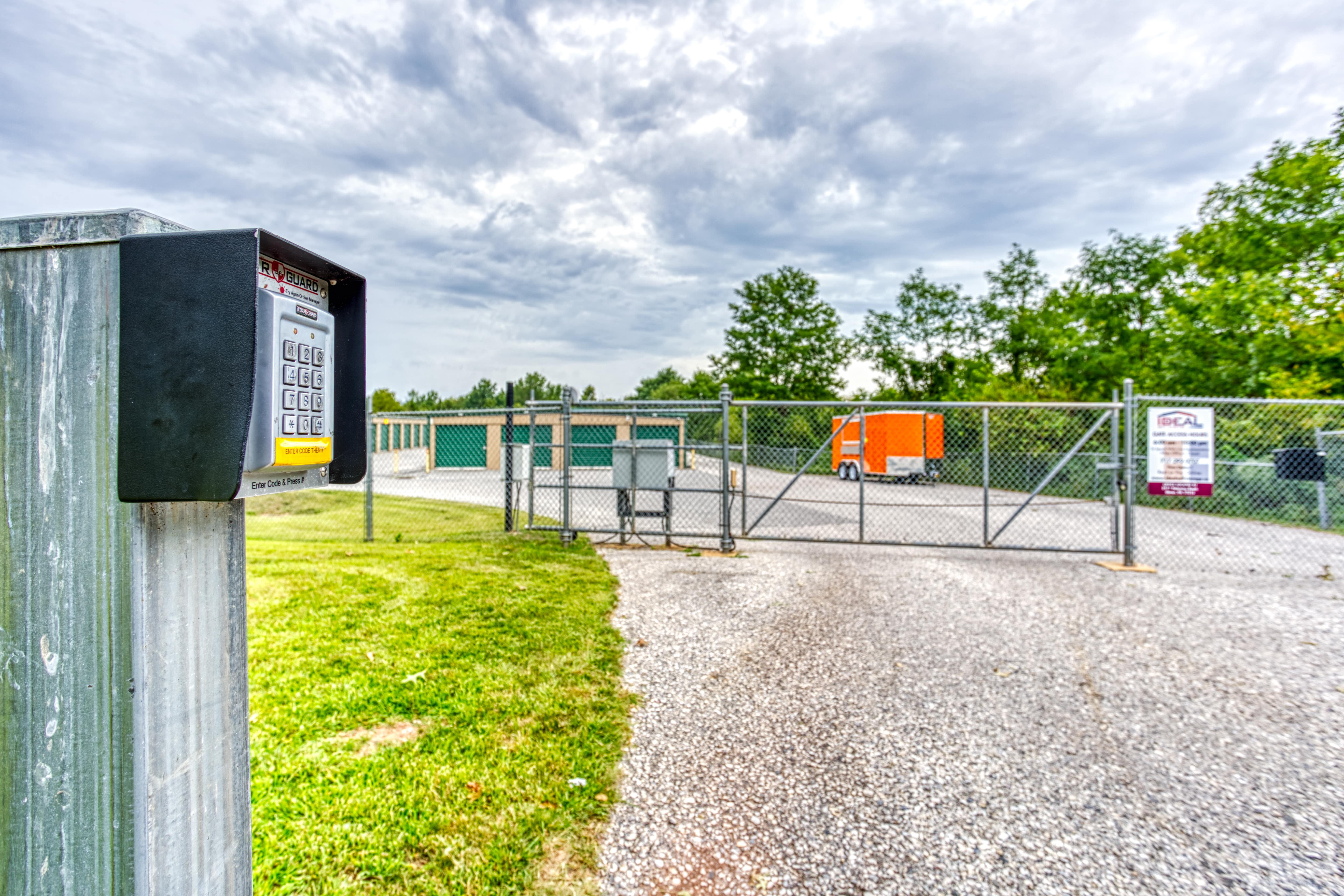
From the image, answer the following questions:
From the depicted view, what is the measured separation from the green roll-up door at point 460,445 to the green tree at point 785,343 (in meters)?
15.6

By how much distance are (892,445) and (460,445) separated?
22208 millimetres

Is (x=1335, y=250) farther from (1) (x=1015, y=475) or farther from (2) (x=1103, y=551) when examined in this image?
(2) (x=1103, y=551)

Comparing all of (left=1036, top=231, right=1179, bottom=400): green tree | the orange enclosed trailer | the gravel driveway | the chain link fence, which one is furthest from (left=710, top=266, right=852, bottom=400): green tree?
the gravel driveway

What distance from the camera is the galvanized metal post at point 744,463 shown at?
8.16m

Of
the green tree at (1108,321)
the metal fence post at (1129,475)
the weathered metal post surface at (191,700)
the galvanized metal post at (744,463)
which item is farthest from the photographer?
the green tree at (1108,321)

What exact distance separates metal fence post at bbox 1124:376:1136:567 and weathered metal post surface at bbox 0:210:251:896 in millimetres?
8595

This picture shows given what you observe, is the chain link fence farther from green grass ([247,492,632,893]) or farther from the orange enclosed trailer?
green grass ([247,492,632,893])

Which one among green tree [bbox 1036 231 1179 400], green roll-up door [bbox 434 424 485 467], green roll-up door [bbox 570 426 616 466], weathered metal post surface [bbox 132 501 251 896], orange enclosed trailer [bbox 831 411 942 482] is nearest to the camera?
weathered metal post surface [bbox 132 501 251 896]

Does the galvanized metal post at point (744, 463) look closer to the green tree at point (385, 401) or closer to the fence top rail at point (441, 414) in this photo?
the fence top rail at point (441, 414)

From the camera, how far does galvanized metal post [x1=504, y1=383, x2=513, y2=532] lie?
905 centimetres

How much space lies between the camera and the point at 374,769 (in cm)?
276

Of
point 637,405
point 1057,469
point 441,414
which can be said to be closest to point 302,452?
point 637,405

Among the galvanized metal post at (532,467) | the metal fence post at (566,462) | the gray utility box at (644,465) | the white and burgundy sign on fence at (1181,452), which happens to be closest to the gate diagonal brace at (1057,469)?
the white and burgundy sign on fence at (1181,452)

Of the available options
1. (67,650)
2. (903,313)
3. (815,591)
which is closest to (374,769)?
(67,650)
